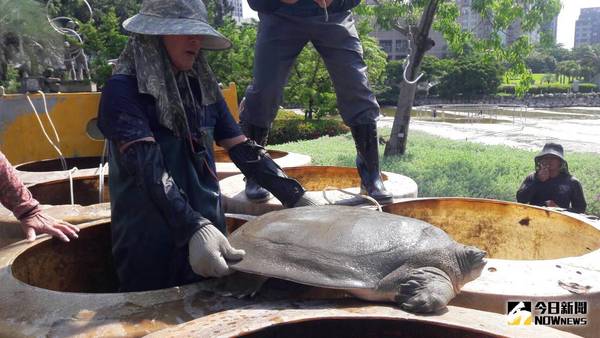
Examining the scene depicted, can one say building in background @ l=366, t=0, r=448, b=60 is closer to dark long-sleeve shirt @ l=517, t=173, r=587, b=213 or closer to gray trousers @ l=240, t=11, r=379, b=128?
dark long-sleeve shirt @ l=517, t=173, r=587, b=213

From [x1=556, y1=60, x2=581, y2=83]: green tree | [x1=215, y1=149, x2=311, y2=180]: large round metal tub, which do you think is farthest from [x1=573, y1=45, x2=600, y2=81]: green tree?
[x1=215, y1=149, x2=311, y2=180]: large round metal tub

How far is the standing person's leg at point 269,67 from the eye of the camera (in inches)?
107

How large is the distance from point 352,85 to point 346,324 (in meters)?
1.60

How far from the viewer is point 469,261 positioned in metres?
1.62

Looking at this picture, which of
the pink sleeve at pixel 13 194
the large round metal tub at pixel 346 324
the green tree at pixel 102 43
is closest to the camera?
the large round metal tub at pixel 346 324

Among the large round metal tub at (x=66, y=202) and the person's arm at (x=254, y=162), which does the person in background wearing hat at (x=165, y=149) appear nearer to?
the person's arm at (x=254, y=162)

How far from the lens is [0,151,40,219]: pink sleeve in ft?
6.42

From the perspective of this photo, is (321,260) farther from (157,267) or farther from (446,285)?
(157,267)

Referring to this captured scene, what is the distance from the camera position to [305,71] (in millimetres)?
16234

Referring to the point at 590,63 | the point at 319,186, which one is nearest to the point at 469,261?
the point at 319,186

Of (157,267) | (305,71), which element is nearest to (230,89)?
(157,267)

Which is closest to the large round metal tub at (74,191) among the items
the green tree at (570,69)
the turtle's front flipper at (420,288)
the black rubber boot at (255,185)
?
the black rubber boot at (255,185)

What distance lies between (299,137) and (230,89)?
9.21 meters

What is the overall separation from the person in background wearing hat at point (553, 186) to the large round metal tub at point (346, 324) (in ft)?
9.52
